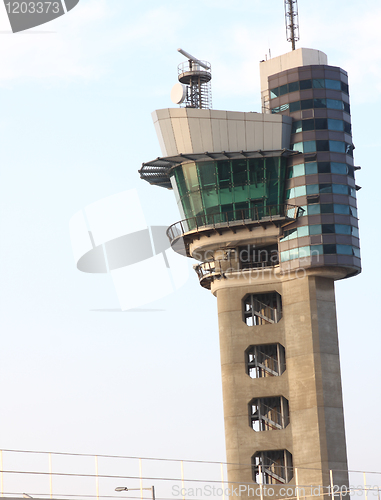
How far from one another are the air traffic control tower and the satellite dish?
332 cm

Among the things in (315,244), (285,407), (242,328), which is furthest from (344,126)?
(285,407)

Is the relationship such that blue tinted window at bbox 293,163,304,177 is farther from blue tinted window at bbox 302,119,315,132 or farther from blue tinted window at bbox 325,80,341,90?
blue tinted window at bbox 325,80,341,90

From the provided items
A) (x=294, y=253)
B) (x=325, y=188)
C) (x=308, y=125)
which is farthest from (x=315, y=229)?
(x=308, y=125)

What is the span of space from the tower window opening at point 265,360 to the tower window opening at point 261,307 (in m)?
2.25

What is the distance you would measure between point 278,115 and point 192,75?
11149 millimetres

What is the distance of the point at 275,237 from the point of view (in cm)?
8119

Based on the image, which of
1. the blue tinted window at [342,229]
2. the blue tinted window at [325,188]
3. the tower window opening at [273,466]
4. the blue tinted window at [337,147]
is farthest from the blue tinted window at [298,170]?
the tower window opening at [273,466]

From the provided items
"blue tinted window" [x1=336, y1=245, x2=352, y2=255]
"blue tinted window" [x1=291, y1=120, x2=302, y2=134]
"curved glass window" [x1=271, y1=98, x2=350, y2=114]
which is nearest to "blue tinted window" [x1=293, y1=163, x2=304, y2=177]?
"blue tinted window" [x1=291, y1=120, x2=302, y2=134]

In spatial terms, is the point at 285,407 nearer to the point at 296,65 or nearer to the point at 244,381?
the point at 244,381

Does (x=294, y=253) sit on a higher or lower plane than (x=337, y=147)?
lower

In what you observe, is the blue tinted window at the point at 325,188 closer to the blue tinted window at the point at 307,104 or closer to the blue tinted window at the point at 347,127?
the blue tinted window at the point at 347,127

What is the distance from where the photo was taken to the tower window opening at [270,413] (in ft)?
258

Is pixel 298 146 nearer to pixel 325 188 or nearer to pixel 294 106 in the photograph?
pixel 294 106

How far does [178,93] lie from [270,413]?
2983 centimetres
